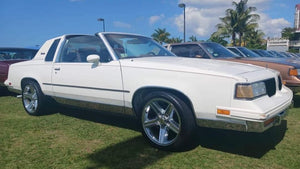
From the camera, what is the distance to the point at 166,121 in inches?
123

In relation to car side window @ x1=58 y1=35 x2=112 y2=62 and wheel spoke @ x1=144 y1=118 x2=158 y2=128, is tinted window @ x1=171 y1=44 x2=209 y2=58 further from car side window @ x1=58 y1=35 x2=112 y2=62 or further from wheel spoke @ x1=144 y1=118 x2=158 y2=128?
wheel spoke @ x1=144 y1=118 x2=158 y2=128

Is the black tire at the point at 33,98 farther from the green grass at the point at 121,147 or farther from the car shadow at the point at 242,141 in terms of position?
the car shadow at the point at 242,141

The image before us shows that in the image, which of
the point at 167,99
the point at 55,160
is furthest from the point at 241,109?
the point at 55,160

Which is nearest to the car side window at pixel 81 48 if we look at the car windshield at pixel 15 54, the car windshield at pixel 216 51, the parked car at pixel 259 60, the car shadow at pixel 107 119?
the car shadow at pixel 107 119

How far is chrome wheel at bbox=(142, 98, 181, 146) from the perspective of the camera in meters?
3.05

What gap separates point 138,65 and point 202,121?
1.09 meters

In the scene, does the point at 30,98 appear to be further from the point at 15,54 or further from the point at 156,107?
the point at 15,54

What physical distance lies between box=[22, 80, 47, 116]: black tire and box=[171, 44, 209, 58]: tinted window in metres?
3.60

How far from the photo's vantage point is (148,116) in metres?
3.27

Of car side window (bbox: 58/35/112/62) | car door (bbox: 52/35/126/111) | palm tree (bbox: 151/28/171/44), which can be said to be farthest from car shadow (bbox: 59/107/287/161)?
palm tree (bbox: 151/28/171/44)

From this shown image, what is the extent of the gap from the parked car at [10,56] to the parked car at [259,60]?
4.48 metres

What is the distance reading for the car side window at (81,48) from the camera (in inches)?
154

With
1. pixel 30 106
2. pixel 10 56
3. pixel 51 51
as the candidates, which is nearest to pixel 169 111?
pixel 51 51

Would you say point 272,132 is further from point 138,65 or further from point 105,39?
point 105,39
